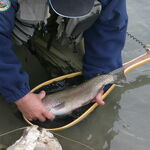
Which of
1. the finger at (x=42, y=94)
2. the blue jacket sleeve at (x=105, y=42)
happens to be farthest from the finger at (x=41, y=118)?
the blue jacket sleeve at (x=105, y=42)

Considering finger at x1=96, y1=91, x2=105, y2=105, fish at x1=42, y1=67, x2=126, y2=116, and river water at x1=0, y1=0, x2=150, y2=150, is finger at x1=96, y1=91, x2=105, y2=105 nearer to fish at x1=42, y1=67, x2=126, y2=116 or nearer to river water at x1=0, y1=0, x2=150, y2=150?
A: fish at x1=42, y1=67, x2=126, y2=116

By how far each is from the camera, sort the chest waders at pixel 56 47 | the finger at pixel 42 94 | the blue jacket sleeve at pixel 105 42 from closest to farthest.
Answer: the finger at pixel 42 94 → the blue jacket sleeve at pixel 105 42 → the chest waders at pixel 56 47

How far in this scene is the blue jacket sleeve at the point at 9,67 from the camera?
2422 millimetres

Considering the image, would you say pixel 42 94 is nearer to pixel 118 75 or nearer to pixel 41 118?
pixel 41 118

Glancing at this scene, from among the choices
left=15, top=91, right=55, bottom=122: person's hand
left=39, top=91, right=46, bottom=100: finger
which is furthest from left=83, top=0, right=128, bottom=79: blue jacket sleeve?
left=15, top=91, right=55, bottom=122: person's hand

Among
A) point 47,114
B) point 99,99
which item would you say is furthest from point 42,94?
point 99,99

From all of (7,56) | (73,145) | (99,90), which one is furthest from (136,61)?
(7,56)

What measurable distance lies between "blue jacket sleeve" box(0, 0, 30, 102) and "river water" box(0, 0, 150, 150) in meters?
0.33

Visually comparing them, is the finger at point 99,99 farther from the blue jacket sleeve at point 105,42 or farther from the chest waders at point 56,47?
the chest waders at point 56,47

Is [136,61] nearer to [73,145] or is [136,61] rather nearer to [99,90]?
[99,90]

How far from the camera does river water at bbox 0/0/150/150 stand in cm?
273

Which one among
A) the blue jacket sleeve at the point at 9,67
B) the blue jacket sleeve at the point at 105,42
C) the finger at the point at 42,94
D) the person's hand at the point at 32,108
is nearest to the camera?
the blue jacket sleeve at the point at 9,67

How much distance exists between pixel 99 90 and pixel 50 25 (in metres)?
0.68

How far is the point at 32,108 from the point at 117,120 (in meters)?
0.77
